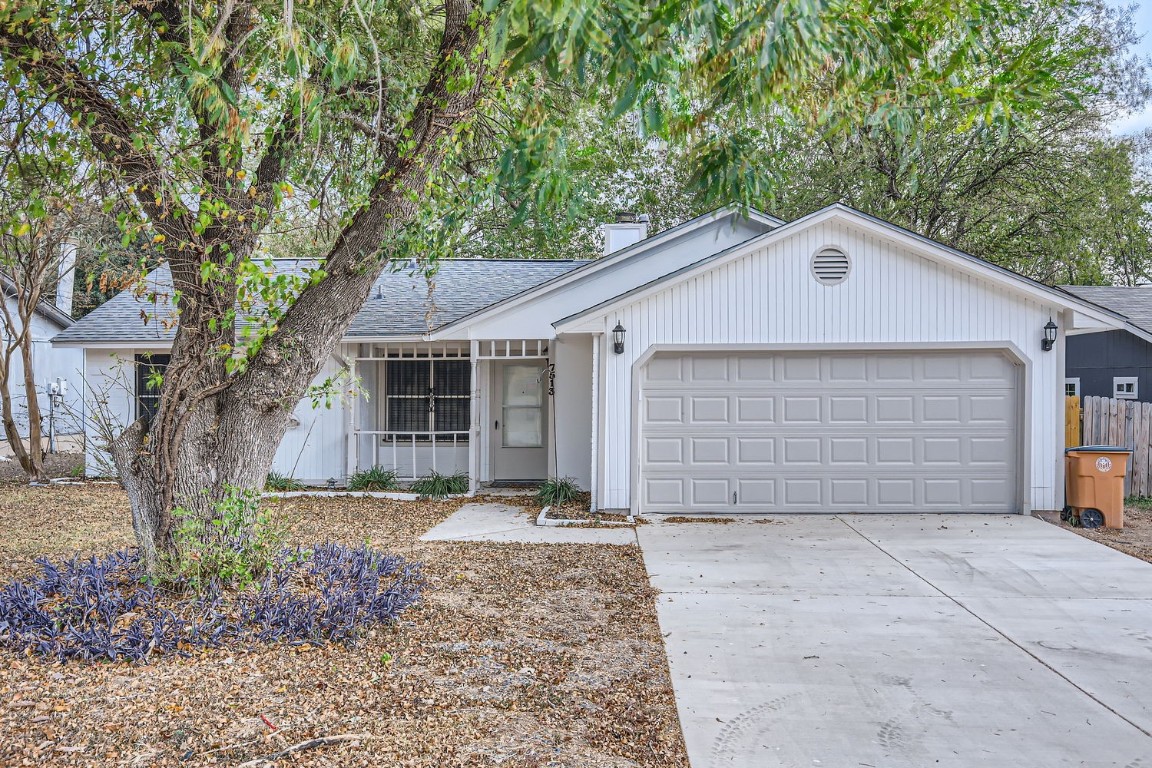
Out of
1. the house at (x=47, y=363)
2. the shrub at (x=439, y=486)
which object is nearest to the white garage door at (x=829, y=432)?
the shrub at (x=439, y=486)

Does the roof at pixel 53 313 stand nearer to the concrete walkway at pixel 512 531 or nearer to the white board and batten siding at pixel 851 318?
the concrete walkway at pixel 512 531

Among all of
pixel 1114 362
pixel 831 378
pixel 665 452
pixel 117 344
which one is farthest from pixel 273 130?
pixel 1114 362

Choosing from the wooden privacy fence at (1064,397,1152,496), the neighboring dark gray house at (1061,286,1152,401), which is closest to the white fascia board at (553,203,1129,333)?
the wooden privacy fence at (1064,397,1152,496)

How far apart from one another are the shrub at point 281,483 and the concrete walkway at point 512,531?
3270mm

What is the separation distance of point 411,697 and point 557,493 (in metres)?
7.07

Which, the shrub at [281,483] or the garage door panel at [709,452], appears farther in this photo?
the shrub at [281,483]

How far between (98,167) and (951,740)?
256 inches

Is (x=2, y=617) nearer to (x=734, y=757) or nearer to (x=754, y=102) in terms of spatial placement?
(x=734, y=757)

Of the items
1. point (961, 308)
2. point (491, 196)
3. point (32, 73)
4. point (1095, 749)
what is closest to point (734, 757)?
point (1095, 749)

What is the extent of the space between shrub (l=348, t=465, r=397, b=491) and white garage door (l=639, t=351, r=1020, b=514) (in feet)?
14.2

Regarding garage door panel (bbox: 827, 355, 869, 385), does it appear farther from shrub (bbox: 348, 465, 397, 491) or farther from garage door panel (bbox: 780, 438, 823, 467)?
shrub (bbox: 348, 465, 397, 491)

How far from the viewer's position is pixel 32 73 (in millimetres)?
5227

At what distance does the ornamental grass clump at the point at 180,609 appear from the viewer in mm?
4883

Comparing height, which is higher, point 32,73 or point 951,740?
point 32,73
